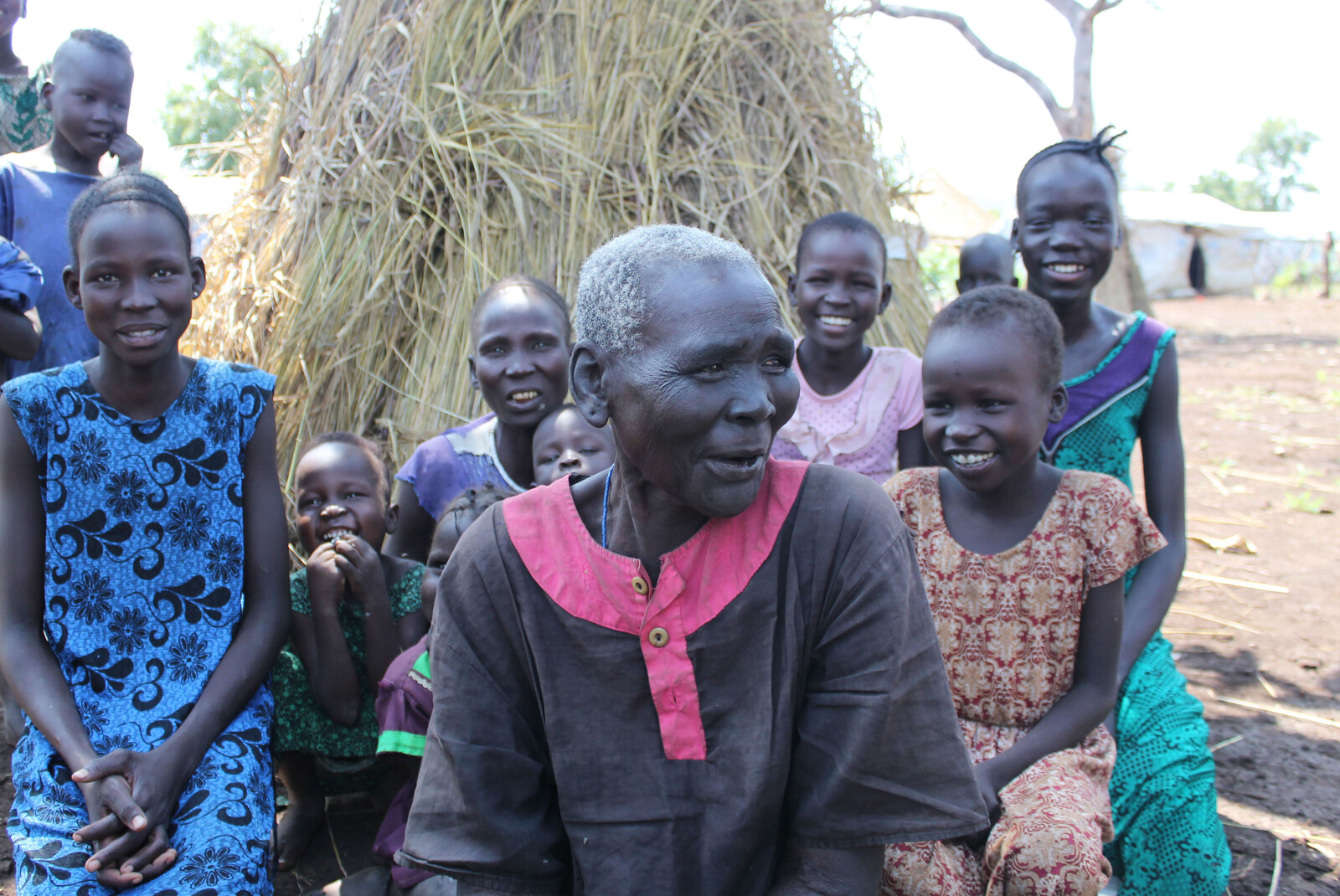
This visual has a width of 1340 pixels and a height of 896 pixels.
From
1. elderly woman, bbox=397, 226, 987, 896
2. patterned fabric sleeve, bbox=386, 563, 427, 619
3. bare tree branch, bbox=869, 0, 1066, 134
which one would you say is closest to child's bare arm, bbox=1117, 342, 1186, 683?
elderly woman, bbox=397, 226, 987, 896

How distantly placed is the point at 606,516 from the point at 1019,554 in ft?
3.08

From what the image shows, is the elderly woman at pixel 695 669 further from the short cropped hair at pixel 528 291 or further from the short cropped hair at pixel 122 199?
the short cropped hair at pixel 528 291

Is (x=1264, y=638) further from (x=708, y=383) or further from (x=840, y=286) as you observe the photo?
(x=708, y=383)

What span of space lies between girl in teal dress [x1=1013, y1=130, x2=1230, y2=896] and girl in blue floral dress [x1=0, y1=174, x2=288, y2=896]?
1804mm

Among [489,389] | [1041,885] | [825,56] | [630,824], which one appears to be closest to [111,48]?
[489,389]

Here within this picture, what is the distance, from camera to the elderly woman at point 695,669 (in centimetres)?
133

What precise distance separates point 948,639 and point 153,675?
1.66m

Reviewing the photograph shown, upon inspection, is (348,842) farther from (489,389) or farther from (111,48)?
(111,48)

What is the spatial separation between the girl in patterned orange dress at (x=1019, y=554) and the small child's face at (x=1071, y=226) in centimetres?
46

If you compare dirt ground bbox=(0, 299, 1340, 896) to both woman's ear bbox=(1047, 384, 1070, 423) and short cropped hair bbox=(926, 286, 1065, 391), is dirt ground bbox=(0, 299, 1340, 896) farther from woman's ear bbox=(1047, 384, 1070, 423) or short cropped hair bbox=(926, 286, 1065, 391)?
short cropped hair bbox=(926, 286, 1065, 391)

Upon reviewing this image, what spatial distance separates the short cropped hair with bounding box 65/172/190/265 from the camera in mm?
2096

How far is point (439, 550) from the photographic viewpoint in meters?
2.37

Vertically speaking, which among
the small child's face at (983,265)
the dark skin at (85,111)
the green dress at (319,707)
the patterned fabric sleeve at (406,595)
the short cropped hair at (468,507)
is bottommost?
the green dress at (319,707)

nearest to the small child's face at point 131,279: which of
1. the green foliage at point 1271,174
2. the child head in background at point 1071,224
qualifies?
the child head in background at point 1071,224
